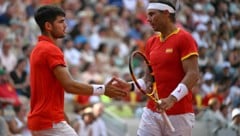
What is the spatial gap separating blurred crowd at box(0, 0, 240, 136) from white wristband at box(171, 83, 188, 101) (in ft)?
11.9

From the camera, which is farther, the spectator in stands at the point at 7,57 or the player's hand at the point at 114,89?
the spectator in stands at the point at 7,57

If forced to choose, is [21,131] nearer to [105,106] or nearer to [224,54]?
[105,106]

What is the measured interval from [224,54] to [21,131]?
33.1 ft

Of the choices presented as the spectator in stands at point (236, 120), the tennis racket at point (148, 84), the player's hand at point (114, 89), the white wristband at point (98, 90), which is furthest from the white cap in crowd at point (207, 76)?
the white wristband at point (98, 90)

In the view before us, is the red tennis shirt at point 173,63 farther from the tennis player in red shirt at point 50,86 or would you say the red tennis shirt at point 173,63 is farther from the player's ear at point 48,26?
the player's ear at point 48,26

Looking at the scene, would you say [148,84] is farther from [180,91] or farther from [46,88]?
[46,88]

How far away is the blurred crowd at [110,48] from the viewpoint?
14594mm

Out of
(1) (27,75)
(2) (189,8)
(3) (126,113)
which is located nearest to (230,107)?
(3) (126,113)

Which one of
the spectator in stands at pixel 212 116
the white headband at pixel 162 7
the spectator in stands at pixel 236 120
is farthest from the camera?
the spectator in stands at pixel 212 116

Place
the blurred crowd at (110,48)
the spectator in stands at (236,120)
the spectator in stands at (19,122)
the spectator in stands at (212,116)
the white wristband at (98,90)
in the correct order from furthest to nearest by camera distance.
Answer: the blurred crowd at (110,48), the spectator in stands at (212,116), the spectator in stands at (19,122), the spectator in stands at (236,120), the white wristband at (98,90)

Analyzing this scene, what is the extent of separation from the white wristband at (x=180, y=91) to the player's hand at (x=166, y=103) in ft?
0.14

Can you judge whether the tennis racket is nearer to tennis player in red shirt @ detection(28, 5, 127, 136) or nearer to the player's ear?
tennis player in red shirt @ detection(28, 5, 127, 136)

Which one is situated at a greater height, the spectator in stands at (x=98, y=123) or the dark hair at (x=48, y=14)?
the dark hair at (x=48, y=14)

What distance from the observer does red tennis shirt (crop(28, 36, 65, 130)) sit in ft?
23.6
